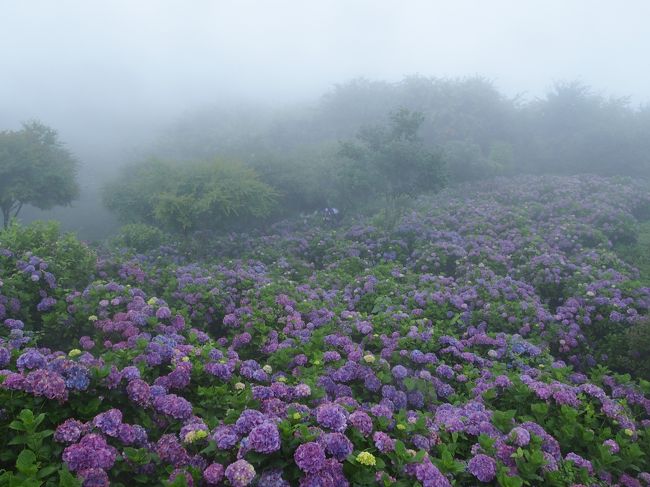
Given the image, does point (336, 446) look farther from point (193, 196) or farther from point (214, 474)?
point (193, 196)

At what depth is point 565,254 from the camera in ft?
37.6

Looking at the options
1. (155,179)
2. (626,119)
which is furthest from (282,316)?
(626,119)

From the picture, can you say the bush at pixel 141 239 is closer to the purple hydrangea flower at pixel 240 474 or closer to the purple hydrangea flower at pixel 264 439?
the purple hydrangea flower at pixel 264 439

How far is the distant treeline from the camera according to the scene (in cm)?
1630

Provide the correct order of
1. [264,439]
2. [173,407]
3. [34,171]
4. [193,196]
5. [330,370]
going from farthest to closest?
[34,171], [193,196], [330,370], [173,407], [264,439]

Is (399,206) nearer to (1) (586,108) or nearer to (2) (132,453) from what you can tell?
(2) (132,453)

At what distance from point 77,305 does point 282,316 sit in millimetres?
2685

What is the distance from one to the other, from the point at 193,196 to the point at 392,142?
22.2 ft

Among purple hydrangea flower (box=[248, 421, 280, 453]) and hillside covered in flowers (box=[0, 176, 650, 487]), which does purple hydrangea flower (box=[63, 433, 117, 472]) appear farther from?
purple hydrangea flower (box=[248, 421, 280, 453])

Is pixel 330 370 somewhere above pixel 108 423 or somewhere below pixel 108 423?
below

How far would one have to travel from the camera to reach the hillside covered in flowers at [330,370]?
2895 mm

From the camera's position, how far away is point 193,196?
15.3 meters

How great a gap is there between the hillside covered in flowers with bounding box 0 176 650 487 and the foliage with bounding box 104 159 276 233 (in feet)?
11.9

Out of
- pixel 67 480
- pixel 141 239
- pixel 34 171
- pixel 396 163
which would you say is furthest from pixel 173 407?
pixel 34 171
